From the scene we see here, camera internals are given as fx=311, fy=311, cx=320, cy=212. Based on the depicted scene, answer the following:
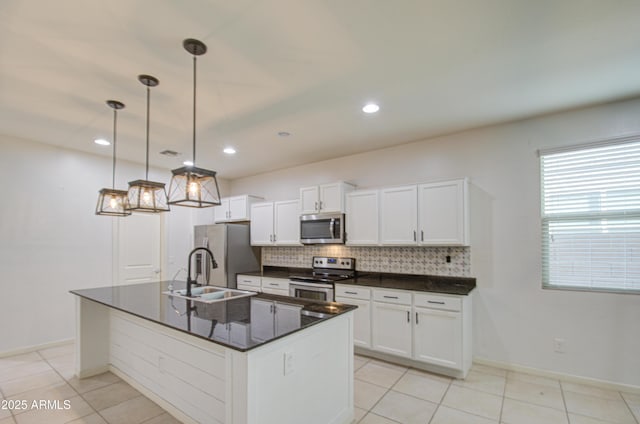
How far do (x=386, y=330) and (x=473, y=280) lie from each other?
3.77 ft

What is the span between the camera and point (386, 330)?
3.54 metres

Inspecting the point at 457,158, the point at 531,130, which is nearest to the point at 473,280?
the point at 457,158

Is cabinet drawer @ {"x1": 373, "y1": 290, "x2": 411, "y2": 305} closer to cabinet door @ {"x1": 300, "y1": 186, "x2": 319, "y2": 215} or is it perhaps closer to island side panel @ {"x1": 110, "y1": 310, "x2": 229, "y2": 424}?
cabinet door @ {"x1": 300, "y1": 186, "x2": 319, "y2": 215}

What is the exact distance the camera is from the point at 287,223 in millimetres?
4957

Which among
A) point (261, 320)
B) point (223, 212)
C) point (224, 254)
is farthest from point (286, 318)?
point (223, 212)

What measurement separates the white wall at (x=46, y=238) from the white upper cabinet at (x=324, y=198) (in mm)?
3008

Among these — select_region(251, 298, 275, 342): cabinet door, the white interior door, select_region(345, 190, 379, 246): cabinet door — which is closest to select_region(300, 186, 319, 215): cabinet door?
select_region(345, 190, 379, 246): cabinet door

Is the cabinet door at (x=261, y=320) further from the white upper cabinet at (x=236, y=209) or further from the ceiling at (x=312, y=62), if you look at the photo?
the white upper cabinet at (x=236, y=209)

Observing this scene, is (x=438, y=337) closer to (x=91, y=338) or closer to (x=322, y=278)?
(x=322, y=278)

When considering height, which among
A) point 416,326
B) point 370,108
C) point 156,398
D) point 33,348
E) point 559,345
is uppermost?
point 370,108

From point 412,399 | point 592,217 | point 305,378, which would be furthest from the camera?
point 592,217

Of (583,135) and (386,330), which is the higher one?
(583,135)

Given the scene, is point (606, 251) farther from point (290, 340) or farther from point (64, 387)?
point (64, 387)

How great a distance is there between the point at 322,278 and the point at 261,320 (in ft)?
7.46
